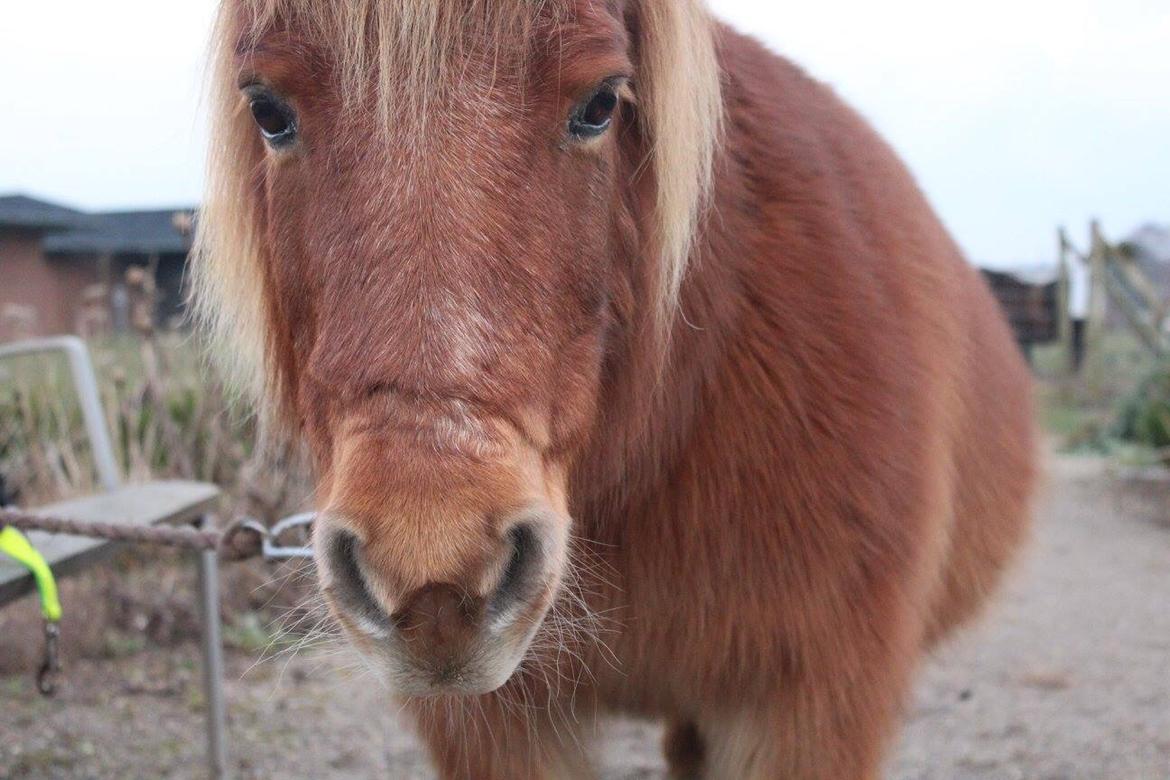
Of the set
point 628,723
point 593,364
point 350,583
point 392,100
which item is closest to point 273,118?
point 392,100

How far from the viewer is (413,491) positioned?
1.22 m

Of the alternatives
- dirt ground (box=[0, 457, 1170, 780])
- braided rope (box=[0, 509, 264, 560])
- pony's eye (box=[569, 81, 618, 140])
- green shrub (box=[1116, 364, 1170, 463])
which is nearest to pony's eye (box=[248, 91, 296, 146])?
pony's eye (box=[569, 81, 618, 140])

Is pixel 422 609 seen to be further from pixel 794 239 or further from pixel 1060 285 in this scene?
pixel 1060 285

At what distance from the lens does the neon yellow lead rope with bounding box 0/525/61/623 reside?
8.45 ft

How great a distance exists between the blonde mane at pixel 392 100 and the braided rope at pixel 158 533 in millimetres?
501

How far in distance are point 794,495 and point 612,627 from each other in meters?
0.45

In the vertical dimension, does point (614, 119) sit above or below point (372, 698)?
above

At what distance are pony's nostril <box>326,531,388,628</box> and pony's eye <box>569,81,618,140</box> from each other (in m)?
0.72

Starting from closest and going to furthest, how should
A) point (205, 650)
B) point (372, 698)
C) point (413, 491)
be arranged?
point (413, 491)
point (205, 650)
point (372, 698)

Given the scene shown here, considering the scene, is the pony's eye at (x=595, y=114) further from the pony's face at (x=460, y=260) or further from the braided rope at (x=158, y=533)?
the braided rope at (x=158, y=533)

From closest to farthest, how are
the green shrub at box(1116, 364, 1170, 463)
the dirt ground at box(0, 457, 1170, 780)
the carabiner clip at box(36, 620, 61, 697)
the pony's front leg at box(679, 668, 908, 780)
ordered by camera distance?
the pony's front leg at box(679, 668, 908, 780), the carabiner clip at box(36, 620, 61, 697), the dirt ground at box(0, 457, 1170, 780), the green shrub at box(1116, 364, 1170, 463)

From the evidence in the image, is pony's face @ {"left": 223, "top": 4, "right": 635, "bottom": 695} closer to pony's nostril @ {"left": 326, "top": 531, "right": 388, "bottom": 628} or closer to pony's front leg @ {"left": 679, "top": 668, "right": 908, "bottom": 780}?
pony's nostril @ {"left": 326, "top": 531, "right": 388, "bottom": 628}

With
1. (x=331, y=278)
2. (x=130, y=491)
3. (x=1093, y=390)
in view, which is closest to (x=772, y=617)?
(x=331, y=278)

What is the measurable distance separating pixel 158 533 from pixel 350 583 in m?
1.54
